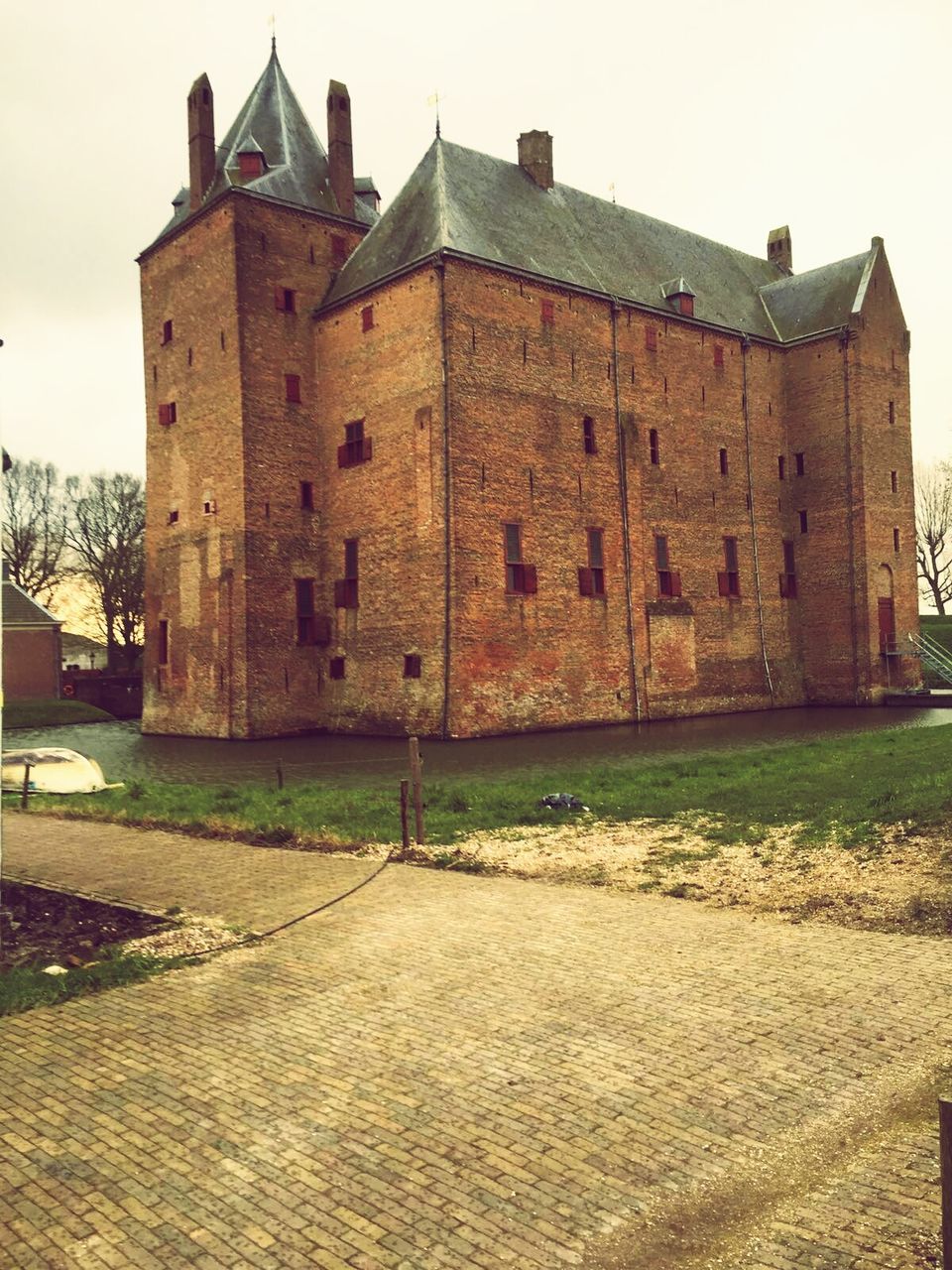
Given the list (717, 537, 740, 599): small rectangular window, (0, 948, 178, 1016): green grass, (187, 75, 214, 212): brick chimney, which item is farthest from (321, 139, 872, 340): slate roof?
(0, 948, 178, 1016): green grass

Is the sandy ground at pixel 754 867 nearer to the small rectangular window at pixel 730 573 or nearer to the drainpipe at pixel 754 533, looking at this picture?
the small rectangular window at pixel 730 573

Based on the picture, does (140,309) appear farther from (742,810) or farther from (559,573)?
(742,810)

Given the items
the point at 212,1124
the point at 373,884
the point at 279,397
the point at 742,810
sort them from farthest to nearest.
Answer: the point at 279,397 → the point at 742,810 → the point at 373,884 → the point at 212,1124

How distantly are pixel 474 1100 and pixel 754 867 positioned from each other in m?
Result: 4.66

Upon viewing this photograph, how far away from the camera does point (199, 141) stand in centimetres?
2984

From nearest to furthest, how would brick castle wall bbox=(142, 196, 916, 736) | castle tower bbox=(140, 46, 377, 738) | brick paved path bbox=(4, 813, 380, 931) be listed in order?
brick paved path bbox=(4, 813, 380, 931)
brick castle wall bbox=(142, 196, 916, 736)
castle tower bbox=(140, 46, 377, 738)

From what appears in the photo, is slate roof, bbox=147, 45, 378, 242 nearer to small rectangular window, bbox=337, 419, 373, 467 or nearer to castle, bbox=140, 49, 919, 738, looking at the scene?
castle, bbox=140, 49, 919, 738

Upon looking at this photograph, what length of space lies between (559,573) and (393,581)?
4.57m

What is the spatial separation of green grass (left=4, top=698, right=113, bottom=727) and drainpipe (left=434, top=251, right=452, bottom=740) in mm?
19293

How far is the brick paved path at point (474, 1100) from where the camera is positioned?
3193mm

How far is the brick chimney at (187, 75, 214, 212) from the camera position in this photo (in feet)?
97.7

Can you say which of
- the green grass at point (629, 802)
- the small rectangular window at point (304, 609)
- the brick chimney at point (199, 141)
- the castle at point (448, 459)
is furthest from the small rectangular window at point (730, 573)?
the brick chimney at point (199, 141)

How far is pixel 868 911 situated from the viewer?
6742 millimetres

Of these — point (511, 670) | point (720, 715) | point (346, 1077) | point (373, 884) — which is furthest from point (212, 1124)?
point (720, 715)
